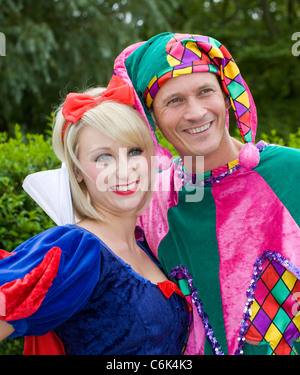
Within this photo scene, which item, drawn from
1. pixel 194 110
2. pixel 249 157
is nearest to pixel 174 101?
pixel 194 110

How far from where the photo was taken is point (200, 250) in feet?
7.13

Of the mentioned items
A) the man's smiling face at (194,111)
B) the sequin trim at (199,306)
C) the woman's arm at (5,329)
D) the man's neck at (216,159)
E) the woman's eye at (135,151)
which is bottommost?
the sequin trim at (199,306)

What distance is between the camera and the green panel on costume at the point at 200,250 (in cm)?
211

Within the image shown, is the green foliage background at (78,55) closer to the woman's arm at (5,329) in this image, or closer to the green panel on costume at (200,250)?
the green panel on costume at (200,250)

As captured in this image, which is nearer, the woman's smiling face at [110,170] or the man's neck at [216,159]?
A: the woman's smiling face at [110,170]

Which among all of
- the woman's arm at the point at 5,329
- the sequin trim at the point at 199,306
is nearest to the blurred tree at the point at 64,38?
the sequin trim at the point at 199,306

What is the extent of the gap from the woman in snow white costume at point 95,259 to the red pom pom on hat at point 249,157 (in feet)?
1.34

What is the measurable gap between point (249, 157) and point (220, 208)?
28 centimetres

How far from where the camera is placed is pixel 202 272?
2.14 m

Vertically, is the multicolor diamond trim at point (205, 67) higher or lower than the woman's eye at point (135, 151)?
higher

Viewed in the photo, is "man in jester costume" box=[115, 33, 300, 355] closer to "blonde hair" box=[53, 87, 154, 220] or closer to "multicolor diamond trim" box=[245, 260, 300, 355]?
"multicolor diamond trim" box=[245, 260, 300, 355]

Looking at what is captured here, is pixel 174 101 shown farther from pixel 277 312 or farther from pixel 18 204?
pixel 18 204

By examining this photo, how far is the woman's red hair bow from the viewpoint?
2059 millimetres

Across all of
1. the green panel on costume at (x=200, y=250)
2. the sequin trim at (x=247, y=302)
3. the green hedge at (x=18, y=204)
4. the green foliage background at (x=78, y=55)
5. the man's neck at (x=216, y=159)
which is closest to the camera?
the sequin trim at (x=247, y=302)
